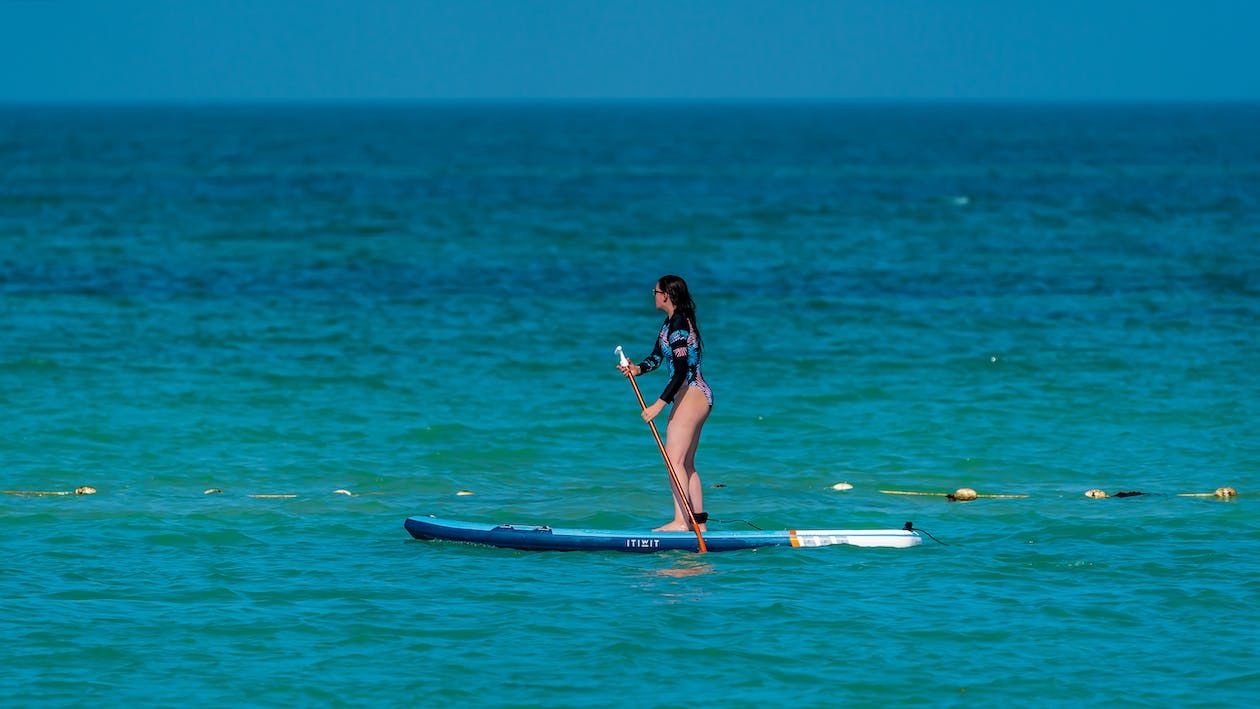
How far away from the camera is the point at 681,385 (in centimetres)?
1456

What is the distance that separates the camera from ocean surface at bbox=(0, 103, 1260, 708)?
11617 mm

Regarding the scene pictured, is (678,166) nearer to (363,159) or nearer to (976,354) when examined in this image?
(363,159)

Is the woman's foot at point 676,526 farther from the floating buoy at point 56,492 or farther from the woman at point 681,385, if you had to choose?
the floating buoy at point 56,492

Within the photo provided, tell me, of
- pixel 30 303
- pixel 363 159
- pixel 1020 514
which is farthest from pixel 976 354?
pixel 363 159

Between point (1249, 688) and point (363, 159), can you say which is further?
point (363, 159)

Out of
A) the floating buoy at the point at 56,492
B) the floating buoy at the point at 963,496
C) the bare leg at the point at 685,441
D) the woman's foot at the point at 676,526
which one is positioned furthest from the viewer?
the floating buoy at the point at 56,492

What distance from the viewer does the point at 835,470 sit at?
61.6 ft

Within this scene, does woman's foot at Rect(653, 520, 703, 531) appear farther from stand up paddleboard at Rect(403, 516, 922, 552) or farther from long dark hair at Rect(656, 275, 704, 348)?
long dark hair at Rect(656, 275, 704, 348)

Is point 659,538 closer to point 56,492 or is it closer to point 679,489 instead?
point 679,489

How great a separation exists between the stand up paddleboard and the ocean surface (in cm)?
15

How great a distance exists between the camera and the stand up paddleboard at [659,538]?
1442cm

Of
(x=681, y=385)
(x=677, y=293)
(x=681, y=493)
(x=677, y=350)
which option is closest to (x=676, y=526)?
(x=681, y=493)

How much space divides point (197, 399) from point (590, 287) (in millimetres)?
16365

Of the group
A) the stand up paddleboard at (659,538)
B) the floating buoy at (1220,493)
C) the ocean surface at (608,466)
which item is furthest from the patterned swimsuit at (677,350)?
the floating buoy at (1220,493)
